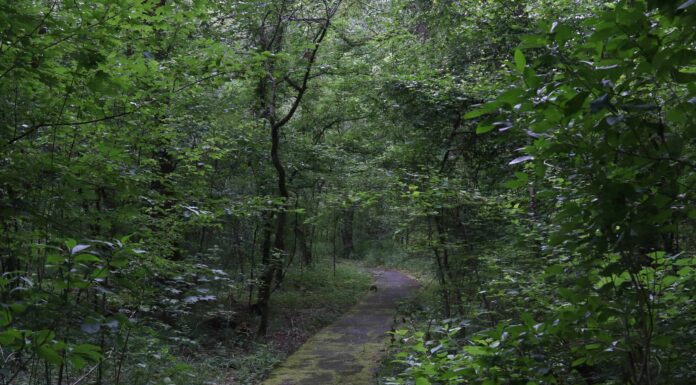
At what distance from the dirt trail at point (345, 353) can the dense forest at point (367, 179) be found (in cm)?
41

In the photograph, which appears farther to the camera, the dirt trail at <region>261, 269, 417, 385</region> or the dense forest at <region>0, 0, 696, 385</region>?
the dirt trail at <region>261, 269, 417, 385</region>

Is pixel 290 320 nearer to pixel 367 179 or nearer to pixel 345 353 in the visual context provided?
pixel 345 353

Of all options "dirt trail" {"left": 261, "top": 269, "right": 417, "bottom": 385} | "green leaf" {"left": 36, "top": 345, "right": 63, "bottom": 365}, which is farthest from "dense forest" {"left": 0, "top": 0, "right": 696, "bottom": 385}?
"dirt trail" {"left": 261, "top": 269, "right": 417, "bottom": 385}

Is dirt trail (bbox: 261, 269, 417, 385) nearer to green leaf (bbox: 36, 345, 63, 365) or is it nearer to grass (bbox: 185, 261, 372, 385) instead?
grass (bbox: 185, 261, 372, 385)

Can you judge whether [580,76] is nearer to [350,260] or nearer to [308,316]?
[308,316]

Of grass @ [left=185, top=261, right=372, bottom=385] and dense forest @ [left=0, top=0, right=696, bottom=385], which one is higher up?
dense forest @ [left=0, top=0, right=696, bottom=385]

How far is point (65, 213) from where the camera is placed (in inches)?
151

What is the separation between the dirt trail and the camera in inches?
328

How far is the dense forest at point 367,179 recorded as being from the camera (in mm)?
1674

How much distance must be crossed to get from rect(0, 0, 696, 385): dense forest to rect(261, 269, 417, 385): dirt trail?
1.35ft

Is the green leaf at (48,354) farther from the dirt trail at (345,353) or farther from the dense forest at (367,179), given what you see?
the dirt trail at (345,353)

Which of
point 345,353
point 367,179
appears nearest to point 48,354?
point 345,353

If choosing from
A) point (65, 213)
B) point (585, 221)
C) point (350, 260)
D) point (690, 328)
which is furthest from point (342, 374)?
point (350, 260)

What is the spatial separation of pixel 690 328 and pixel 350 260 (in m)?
25.3
